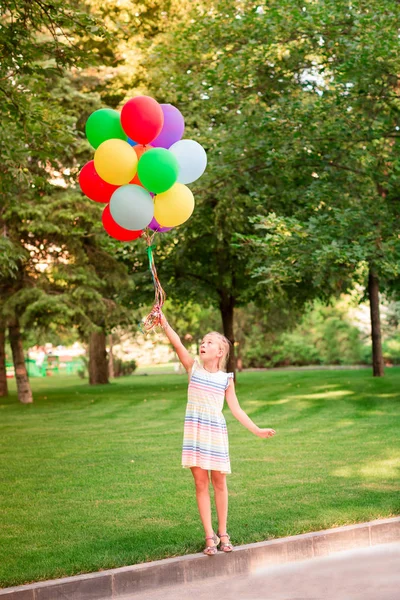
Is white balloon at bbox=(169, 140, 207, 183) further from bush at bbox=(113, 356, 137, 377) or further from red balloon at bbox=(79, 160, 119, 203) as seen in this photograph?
bush at bbox=(113, 356, 137, 377)

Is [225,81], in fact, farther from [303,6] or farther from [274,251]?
[274,251]

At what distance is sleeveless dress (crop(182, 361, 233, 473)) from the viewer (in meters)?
6.46

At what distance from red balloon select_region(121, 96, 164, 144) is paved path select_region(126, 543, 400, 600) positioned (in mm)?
3530

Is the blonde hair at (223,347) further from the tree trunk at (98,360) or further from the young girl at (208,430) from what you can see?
the tree trunk at (98,360)

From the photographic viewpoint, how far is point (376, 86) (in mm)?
18859

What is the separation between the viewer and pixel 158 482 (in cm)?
982

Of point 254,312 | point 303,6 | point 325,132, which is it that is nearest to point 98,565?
point 325,132

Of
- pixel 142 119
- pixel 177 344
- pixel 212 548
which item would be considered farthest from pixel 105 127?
pixel 212 548

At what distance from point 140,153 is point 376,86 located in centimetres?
1310

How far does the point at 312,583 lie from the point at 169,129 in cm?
383

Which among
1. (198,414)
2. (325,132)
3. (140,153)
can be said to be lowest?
(198,414)

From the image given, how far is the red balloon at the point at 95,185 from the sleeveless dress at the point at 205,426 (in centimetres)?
179

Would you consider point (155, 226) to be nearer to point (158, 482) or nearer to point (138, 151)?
point (138, 151)

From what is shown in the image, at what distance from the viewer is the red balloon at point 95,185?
7.23 m
